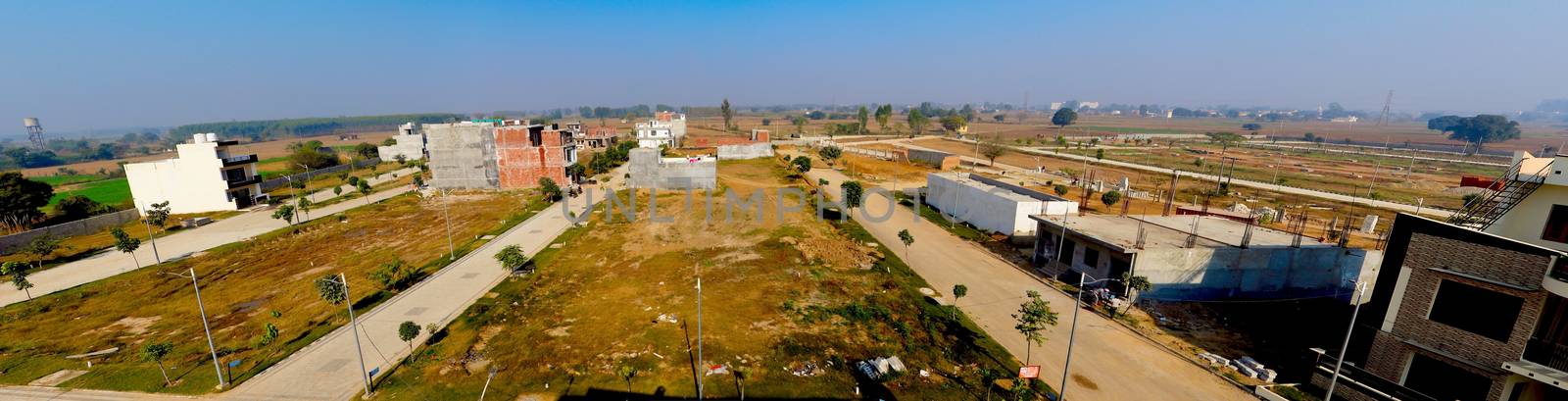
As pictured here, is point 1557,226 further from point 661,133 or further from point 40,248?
point 661,133

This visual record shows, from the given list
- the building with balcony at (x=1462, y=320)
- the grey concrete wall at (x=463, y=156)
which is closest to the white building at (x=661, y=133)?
the grey concrete wall at (x=463, y=156)

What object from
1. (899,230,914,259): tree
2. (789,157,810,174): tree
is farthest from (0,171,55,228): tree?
(789,157,810,174): tree

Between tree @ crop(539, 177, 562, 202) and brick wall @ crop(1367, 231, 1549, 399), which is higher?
→ brick wall @ crop(1367, 231, 1549, 399)

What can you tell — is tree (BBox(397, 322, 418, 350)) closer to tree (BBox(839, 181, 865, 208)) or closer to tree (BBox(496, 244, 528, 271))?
tree (BBox(496, 244, 528, 271))

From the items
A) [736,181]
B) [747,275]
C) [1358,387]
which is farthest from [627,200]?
[1358,387]

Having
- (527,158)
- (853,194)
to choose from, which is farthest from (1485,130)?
(527,158)

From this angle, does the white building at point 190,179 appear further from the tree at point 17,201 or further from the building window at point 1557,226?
the building window at point 1557,226
